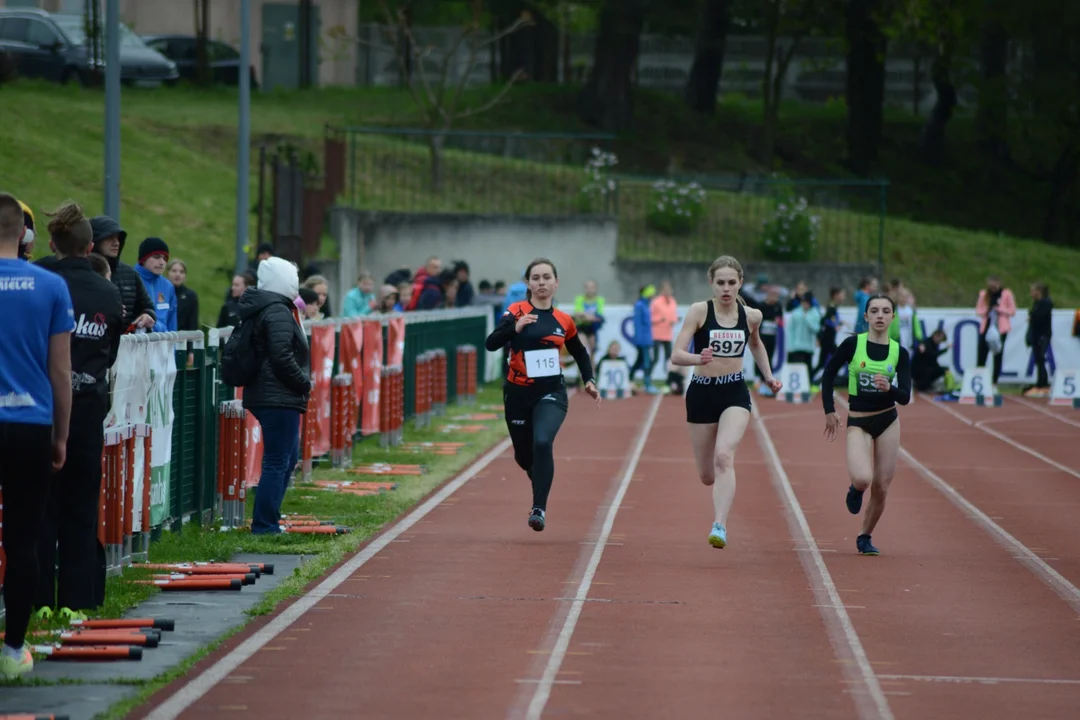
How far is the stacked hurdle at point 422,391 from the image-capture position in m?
22.4

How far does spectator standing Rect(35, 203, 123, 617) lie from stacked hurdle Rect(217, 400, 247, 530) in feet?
12.8

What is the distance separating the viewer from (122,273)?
10609mm

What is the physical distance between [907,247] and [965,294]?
1.81 metres

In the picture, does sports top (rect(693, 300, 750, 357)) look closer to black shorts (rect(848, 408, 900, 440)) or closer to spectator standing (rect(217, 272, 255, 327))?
black shorts (rect(848, 408, 900, 440))

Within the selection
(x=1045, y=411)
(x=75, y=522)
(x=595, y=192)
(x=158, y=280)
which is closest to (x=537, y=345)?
(x=158, y=280)

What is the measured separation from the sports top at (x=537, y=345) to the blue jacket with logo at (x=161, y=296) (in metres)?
3.23

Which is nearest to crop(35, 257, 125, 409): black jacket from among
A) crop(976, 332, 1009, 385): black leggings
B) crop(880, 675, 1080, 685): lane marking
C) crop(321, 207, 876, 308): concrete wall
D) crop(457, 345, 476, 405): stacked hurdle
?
crop(880, 675, 1080, 685): lane marking

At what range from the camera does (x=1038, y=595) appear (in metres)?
11.1

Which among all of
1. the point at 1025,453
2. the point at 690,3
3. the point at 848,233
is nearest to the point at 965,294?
the point at 848,233

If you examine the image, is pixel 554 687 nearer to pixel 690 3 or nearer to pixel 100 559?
pixel 100 559

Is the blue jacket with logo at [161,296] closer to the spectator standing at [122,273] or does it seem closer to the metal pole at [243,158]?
the spectator standing at [122,273]

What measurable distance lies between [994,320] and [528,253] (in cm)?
1006

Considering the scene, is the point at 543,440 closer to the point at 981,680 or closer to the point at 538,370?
the point at 538,370

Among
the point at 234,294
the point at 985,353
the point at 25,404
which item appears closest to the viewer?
the point at 25,404
